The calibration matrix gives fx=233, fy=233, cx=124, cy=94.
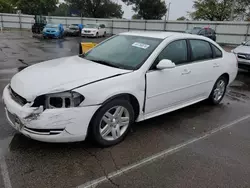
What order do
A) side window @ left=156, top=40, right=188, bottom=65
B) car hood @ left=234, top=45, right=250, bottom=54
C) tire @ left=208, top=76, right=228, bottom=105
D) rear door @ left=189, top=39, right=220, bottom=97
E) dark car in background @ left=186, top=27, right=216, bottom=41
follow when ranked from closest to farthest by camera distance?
side window @ left=156, top=40, right=188, bottom=65 < rear door @ left=189, top=39, right=220, bottom=97 < tire @ left=208, top=76, right=228, bottom=105 < car hood @ left=234, top=45, right=250, bottom=54 < dark car in background @ left=186, top=27, right=216, bottom=41

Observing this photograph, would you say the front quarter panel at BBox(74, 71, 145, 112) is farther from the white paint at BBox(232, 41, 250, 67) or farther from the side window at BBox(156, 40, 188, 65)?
the white paint at BBox(232, 41, 250, 67)

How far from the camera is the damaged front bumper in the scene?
8.80 feet

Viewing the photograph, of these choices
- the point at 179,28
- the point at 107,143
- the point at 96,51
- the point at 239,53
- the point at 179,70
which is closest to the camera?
the point at 107,143

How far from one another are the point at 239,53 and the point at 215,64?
4.99 meters

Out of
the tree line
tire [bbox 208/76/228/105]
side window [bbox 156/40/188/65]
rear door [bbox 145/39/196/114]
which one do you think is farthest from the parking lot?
the tree line

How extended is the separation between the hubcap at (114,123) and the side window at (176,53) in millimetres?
1042

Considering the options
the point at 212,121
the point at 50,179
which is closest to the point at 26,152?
the point at 50,179

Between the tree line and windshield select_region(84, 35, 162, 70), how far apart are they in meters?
39.6

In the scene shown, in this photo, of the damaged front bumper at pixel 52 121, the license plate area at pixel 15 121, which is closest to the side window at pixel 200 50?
the damaged front bumper at pixel 52 121

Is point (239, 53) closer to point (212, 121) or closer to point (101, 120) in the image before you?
point (212, 121)

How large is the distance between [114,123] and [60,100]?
84 cm

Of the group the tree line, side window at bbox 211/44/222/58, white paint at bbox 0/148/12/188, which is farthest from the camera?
the tree line

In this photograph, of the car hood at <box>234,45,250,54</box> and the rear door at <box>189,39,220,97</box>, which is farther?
the car hood at <box>234,45,250,54</box>

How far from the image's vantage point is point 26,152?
2.99 m
